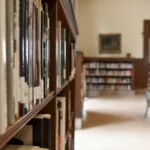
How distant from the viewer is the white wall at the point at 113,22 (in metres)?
9.69

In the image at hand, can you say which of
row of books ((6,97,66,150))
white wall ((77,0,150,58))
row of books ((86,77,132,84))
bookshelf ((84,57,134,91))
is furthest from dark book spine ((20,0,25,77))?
white wall ((77,0,150,58))

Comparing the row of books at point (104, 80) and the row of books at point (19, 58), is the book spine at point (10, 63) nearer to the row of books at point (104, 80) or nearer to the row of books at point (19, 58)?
the row of books at point (19, 58)

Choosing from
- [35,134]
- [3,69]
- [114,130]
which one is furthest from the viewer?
[114,130]

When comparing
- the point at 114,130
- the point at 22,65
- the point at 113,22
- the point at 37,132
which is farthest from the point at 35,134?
the point at 113,22

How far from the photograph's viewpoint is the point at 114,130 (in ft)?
13.8

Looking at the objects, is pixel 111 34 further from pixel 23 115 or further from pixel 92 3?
pixel 23 115

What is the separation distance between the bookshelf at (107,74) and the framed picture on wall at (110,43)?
507 millimetres

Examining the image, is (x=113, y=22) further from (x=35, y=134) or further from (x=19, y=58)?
(x=19, y=58)

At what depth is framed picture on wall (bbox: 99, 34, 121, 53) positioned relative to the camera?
9.88m

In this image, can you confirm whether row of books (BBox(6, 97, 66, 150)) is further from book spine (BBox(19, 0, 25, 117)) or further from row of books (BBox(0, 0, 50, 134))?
book spine (BBox(19, 0, 25, 117))

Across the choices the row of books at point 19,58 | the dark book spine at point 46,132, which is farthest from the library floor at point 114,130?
the row of books at point 19,58

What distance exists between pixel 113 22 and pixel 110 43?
0.78 metres

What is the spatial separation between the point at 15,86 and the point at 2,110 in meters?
0.08

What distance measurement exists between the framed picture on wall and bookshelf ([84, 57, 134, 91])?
1.66 ft
